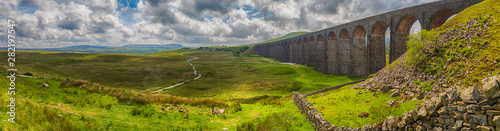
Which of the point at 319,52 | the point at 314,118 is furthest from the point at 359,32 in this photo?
the point at 314,118

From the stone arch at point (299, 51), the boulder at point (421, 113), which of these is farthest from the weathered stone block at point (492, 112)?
Result: the stone arch at point (299, 51)

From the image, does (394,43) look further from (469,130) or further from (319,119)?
(469,130)

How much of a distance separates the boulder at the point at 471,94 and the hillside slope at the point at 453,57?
309 inches

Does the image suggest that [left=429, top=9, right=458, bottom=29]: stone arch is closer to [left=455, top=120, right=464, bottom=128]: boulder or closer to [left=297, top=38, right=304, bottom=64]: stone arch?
[left=455, top=120, right=464, bottom=128]: boulder

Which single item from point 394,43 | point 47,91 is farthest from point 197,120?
point 394,43

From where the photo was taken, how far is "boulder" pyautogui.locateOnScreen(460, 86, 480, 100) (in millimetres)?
5645

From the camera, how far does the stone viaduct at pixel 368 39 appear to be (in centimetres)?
2892

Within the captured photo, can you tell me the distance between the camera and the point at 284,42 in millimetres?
111562

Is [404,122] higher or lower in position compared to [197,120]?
higher

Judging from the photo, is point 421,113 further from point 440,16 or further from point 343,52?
point 343,52

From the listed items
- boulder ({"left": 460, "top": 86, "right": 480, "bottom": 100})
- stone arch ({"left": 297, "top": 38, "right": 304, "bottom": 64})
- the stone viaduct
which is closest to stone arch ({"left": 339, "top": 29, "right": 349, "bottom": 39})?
the stone viaduct

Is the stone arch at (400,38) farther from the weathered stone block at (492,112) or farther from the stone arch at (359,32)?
the weathered stone block at (492,112)

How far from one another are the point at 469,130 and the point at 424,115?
1000 millimetres

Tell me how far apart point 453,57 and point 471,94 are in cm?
1145
